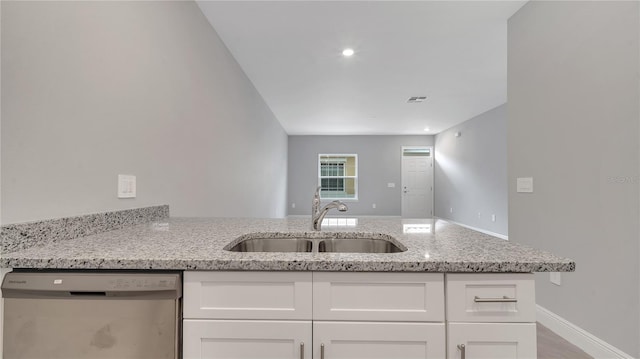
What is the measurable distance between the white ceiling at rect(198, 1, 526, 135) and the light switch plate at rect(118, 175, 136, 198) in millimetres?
1608

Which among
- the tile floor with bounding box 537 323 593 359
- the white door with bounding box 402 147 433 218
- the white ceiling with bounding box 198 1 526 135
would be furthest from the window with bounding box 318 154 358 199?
the tile floor with bounding box 537 323 593 359

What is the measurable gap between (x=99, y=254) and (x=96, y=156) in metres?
0.63

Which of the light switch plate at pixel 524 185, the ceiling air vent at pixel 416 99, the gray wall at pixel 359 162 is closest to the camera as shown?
the light switch plate at pixel 524 185

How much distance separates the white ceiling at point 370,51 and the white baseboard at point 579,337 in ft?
7.84

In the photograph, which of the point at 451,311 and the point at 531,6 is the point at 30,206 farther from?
the point at 531,6

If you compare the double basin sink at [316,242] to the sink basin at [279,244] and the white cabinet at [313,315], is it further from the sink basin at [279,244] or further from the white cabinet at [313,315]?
the white cabinet at [313,315]

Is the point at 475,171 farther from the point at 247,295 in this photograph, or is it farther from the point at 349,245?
the point at 247,295

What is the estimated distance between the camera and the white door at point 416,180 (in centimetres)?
814

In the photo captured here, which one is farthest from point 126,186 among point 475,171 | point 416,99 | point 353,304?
point 475,171

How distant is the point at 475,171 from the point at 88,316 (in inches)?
264

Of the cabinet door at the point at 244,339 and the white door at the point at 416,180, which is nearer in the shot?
the cabinet door at the point at 244,339

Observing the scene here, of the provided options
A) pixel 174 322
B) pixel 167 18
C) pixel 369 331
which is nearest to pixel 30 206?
pixel 174 322

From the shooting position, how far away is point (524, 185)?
230 cm

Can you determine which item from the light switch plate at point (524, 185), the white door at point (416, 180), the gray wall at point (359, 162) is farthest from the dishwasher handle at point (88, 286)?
the white door at point (416, 180)
